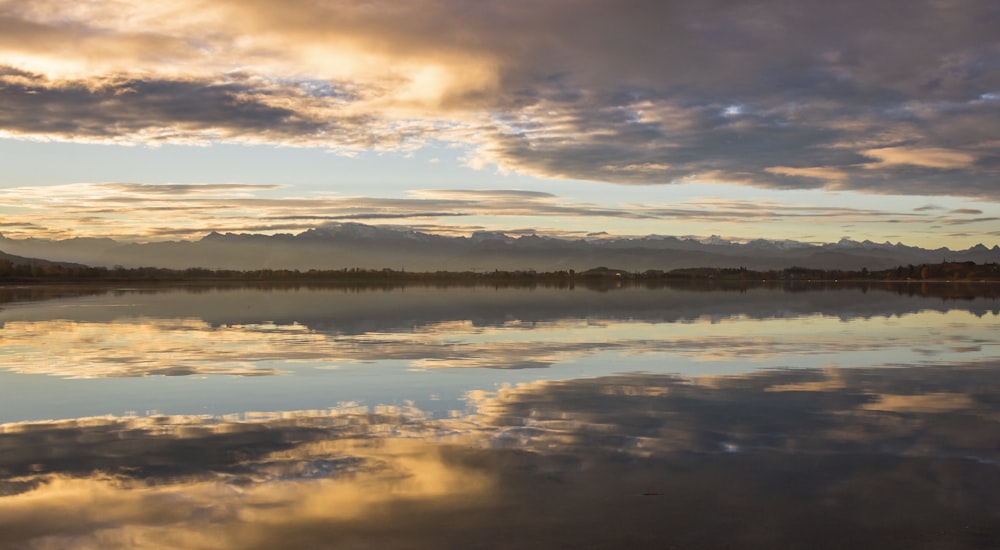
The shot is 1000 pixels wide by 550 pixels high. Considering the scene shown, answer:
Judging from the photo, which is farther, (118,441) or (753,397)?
(753,397)

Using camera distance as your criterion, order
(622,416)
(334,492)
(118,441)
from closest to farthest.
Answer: (334,492)
(118,441)
(622,416)

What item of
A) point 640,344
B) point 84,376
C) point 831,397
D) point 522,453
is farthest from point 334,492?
point 640,344

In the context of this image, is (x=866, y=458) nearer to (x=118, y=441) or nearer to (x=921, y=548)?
(x=921, y=548)

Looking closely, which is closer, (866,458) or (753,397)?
(866,458)

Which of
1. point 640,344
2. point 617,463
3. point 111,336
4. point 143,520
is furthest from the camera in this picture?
point 111,336

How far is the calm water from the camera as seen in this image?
32.1ft

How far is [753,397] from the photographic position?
61.8 feet

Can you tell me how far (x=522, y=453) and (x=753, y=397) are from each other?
7.43 meters

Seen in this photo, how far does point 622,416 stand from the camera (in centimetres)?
1658

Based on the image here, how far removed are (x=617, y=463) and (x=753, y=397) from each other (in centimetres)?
711

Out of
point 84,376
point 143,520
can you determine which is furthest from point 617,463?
point 84,376

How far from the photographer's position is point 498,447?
13758mm

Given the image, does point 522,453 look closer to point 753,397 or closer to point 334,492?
point 334,492

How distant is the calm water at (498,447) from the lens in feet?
32.1
